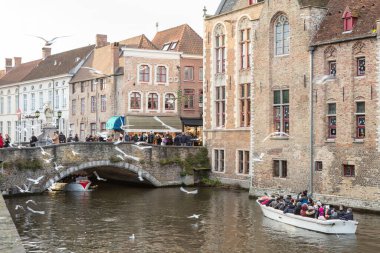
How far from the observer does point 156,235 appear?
78.1 ft

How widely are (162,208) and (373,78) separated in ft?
38.6

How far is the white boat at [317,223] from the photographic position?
23.4 m

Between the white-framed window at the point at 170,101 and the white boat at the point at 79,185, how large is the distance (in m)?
14.5

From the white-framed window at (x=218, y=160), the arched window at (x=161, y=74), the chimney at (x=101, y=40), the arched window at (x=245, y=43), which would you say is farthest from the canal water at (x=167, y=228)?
the chimney at (x=101, y=40)

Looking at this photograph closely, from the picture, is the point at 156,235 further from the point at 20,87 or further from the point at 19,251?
the point at 20,87

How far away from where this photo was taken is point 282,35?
33.1 metres

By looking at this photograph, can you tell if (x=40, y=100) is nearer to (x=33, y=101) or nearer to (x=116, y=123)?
(x=33, y=101)

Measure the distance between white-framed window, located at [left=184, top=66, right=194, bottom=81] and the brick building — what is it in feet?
46.6

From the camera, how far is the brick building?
28.5 m

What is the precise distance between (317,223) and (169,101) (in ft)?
96.7

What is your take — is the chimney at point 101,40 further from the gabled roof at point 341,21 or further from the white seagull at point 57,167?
the gabled roof at point 341,21

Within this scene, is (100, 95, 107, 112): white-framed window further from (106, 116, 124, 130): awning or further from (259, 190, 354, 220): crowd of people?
(259, 190, 354, 220): crowd of people

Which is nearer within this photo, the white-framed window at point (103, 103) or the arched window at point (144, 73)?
the arched window at point (144, 73)

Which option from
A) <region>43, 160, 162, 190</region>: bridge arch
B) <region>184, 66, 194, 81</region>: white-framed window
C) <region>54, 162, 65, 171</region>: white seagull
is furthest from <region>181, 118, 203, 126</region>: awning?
<region>54, 162, 65, 171</region>: white seagull
